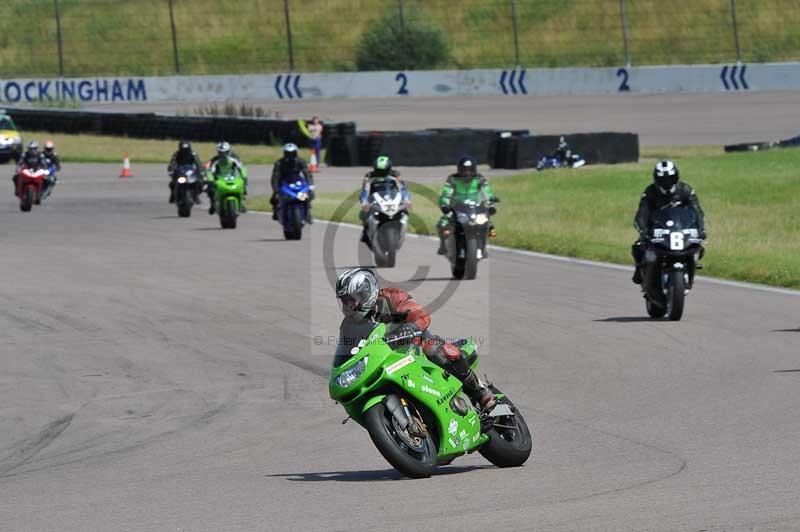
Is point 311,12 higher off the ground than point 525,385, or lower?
higher

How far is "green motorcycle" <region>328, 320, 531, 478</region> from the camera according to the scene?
8.05 metres

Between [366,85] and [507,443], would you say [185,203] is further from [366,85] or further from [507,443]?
[366,85]

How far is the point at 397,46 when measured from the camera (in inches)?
2571

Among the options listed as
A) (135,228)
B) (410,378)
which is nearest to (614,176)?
(135,228)

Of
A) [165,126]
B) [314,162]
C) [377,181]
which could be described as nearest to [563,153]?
[314,162]

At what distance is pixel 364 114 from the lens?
5819 centimetres

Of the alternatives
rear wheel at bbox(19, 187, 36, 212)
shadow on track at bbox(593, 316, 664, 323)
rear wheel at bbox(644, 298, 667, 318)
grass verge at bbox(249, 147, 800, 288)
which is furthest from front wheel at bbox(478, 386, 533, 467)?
rear wheel at bbox(19, 187, 36, 212)

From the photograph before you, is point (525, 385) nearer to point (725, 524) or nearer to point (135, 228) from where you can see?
point (725, 524)

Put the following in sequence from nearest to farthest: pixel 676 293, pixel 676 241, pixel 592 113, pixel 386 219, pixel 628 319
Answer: pixel 676 293 < pixel 676 241 < pixel 628 319 < pixel 386 219 < pixel 592 113

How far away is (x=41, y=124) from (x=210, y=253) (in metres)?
32.1

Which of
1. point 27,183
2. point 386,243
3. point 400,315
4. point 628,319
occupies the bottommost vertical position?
point 628,319

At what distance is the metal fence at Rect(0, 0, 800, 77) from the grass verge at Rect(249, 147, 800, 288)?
1978cm

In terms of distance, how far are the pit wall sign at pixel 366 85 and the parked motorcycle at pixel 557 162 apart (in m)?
18.2

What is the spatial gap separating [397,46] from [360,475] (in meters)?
57.8
